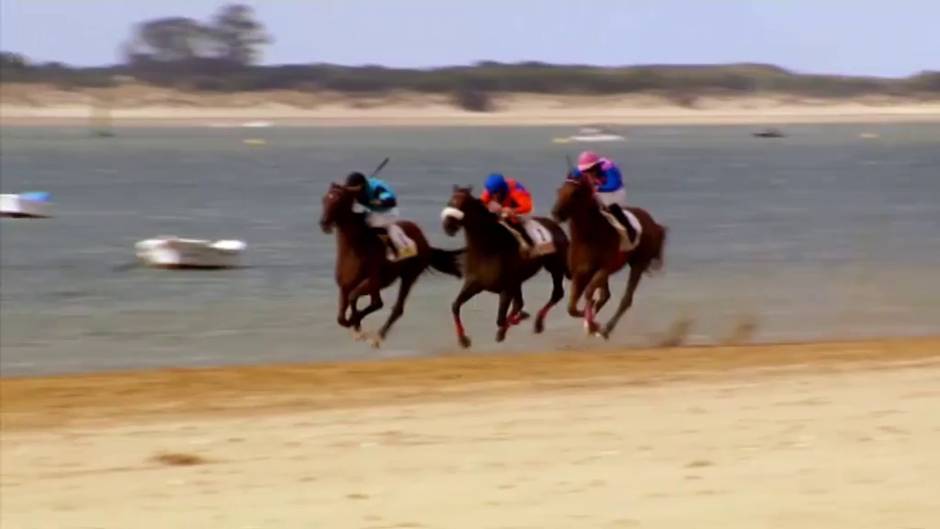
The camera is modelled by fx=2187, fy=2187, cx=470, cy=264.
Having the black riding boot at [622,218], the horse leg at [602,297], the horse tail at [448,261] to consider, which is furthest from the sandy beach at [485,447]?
the horse tail at [448,261]

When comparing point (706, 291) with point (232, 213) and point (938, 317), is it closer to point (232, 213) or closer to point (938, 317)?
point (938, 317)

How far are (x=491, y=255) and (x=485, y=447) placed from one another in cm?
883

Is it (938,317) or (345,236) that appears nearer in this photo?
(345,236)

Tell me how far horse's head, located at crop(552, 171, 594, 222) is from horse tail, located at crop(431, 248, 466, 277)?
162 centimetres

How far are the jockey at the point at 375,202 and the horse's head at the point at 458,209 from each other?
65 centimetres

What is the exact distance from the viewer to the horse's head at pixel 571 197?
66.5 feet

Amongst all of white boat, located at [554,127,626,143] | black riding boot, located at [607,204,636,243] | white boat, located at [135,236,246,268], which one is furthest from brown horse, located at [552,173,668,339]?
white boat, located at [554,127,626,143]

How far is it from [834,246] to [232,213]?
20.8 meters

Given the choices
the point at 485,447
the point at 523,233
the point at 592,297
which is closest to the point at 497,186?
the point at 523,233

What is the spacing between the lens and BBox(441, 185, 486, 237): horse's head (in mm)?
20156

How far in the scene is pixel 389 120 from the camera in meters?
152

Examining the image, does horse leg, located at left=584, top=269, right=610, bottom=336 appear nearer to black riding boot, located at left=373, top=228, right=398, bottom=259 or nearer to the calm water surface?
the calm water surface

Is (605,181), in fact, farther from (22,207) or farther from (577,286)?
(22,207)

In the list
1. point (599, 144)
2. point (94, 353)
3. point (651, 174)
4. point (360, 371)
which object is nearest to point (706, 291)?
point (94, 353)
